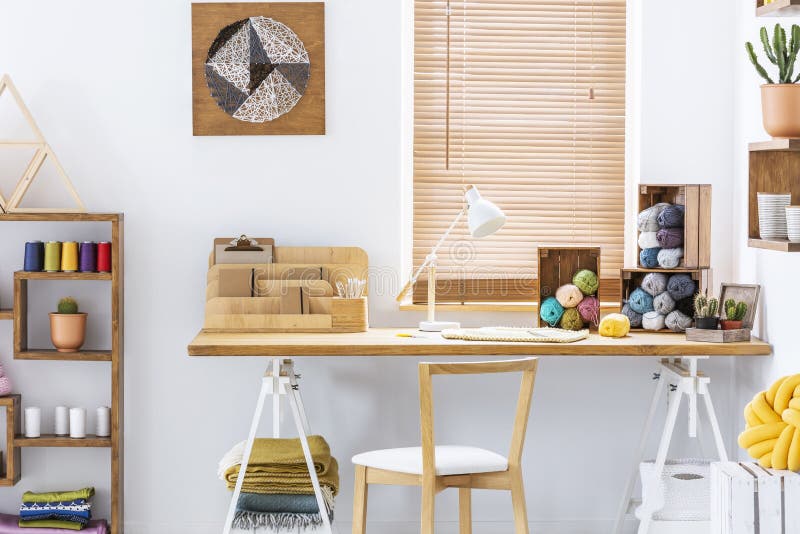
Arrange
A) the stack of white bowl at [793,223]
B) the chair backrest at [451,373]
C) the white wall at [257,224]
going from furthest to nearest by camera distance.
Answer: the white wall at [257,224], the chair backrest at [451,373], the stack of white bowl at [793,223]

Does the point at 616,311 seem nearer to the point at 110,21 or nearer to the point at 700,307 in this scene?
the point at 700,307

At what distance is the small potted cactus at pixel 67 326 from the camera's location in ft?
10.7

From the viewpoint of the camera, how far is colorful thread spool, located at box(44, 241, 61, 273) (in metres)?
3.25

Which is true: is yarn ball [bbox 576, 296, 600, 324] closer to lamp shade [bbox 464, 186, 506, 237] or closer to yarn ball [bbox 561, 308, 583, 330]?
yarn ball [bbox 561, 308, 583, 330]

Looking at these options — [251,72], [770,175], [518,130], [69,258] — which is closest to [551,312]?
[518,130]

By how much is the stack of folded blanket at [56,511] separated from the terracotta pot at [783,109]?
2468 millimetres

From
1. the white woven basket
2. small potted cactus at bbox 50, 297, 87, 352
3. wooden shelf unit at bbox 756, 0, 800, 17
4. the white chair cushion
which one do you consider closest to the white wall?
small potted cactus at bbox 50, 297, 87, 352

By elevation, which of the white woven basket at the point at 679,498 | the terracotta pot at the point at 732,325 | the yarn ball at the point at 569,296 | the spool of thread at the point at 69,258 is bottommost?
the white woven basket at the point at 679,498

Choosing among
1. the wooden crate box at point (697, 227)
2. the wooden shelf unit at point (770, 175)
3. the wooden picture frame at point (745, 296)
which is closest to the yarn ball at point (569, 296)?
the wooden crate box at point (697, 227)

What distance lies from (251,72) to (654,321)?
Result: 1596 mm

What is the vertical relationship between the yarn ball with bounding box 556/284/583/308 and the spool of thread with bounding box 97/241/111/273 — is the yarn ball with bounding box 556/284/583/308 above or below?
below

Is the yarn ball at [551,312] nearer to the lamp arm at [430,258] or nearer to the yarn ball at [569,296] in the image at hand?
the yarn ball at [569,296]

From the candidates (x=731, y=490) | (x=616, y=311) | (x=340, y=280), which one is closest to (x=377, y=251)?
(x=340, y=280)

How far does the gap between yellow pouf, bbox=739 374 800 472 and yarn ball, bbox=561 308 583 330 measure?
40.8 inches
